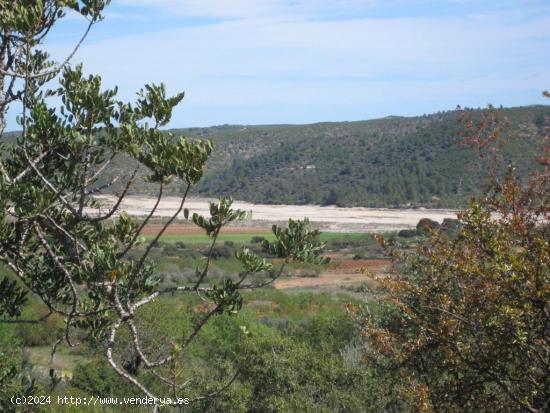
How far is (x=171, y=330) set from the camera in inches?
942

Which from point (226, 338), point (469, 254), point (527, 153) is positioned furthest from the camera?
point (527, 153)

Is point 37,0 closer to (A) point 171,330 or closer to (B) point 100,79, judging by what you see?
(B) point 100,79

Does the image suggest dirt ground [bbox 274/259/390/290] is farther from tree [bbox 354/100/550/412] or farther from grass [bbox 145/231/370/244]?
tree [bbox 354/100/550/412]

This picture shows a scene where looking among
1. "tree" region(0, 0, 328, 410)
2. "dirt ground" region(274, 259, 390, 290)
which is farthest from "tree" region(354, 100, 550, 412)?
"dirt ground" region(274, 259, 390, 290)

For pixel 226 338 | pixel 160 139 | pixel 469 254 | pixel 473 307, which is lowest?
pixel 226 338

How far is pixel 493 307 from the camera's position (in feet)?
21.2

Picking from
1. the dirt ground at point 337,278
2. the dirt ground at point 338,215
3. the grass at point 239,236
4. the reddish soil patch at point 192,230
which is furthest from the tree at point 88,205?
the reddish soil patch at point 192,230

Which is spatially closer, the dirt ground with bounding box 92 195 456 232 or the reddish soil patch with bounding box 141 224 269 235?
the reddish soil patch with bounding box 141 224 269 235

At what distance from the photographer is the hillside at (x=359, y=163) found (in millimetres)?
90812

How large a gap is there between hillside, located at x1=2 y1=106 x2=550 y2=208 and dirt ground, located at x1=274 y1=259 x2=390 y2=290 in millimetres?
22623

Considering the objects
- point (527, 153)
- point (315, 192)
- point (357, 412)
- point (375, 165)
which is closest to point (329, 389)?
point (357, 412)

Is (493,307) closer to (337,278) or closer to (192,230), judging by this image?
(337,278)

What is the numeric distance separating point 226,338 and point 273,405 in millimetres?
10271

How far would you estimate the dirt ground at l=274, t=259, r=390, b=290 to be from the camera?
173 ft
